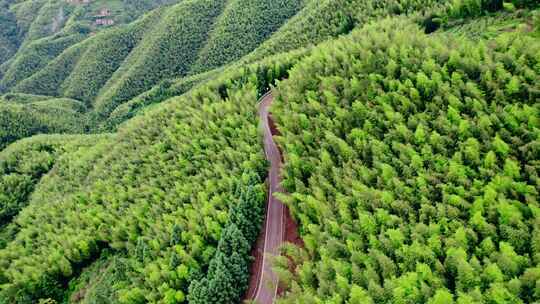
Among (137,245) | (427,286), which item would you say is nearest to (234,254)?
(137,245)

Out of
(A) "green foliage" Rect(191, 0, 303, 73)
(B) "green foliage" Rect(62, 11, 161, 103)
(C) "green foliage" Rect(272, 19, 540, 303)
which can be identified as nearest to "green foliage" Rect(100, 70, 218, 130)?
(A) "green foliage" Rect(191, 0, 303, 73)

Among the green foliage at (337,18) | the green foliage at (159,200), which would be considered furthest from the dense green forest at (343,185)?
the green foliage at (337,18)

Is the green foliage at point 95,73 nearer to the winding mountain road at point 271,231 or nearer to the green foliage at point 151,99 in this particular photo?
the green foliage at point 151,99

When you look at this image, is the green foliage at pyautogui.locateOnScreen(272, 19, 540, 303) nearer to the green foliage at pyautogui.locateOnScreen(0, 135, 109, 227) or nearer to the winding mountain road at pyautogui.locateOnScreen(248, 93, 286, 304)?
the winding mountain road at pyautogui.locateOnScreen(248, 93, 286, 304)

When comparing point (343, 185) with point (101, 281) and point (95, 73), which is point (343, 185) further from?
point (95, 73)

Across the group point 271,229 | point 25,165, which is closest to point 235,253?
point 271,229

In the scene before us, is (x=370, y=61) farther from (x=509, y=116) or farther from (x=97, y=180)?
(x=97, y=180)

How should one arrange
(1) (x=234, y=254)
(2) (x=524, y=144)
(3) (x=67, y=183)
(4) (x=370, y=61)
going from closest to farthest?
(2) (x=524, y=144), (1) (x=234, y=254), (4) (x=370, y=61), (3) (x=67, y=183)
